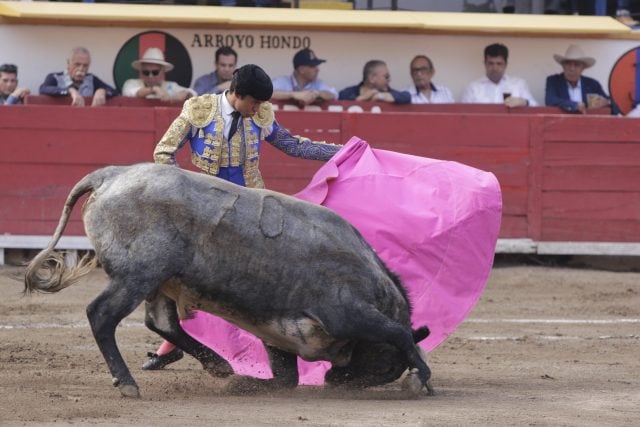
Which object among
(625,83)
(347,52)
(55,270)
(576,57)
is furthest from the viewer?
(625,83)

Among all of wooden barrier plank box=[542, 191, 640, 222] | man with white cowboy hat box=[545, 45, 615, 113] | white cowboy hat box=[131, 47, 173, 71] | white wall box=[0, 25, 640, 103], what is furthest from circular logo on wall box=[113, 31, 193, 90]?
wooden barrier plank box=[542, 191, 640, 222]

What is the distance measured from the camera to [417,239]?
5270mm

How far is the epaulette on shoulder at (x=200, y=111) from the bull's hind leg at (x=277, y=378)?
881mm

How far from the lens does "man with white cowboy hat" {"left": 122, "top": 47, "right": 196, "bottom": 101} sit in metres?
9.27

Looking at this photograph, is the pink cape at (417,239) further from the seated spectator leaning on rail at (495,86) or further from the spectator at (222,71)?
the seated spectator leaning on rail at (495,86)

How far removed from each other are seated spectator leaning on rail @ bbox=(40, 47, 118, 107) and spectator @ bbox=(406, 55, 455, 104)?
2165 mm

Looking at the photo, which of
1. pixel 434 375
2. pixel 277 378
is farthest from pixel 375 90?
pixel 277 378

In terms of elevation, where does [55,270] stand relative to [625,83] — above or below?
below

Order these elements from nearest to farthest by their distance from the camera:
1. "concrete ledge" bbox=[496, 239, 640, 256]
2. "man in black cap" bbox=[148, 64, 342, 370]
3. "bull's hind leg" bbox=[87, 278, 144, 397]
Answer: "bull's hind leg" bbox=[87, 278, 144, 397] < "man in black cap" bbox=[148, 64, 342, 370] < "concrete ledge" bbox=[496, 239, 640, 256]

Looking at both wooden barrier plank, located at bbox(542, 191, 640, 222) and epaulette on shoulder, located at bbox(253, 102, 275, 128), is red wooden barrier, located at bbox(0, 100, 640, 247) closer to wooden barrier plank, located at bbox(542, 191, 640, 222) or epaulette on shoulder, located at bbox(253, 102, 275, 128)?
wooden barrier plank, located at bbox(542, 191, 640, 222)

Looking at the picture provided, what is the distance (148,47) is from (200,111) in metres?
5.12

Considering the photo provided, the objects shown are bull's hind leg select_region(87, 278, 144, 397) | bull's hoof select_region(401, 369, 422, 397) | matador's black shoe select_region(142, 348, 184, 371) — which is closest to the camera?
bull's hind leg select_region(87, 278, 144, 397)

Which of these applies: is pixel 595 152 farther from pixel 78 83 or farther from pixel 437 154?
pixel 78 83

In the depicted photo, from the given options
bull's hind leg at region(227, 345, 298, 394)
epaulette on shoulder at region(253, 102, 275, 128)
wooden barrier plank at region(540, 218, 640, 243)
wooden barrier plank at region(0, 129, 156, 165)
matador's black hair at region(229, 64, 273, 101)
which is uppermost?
matador's black hair at region(229, 64, 273, 101)
